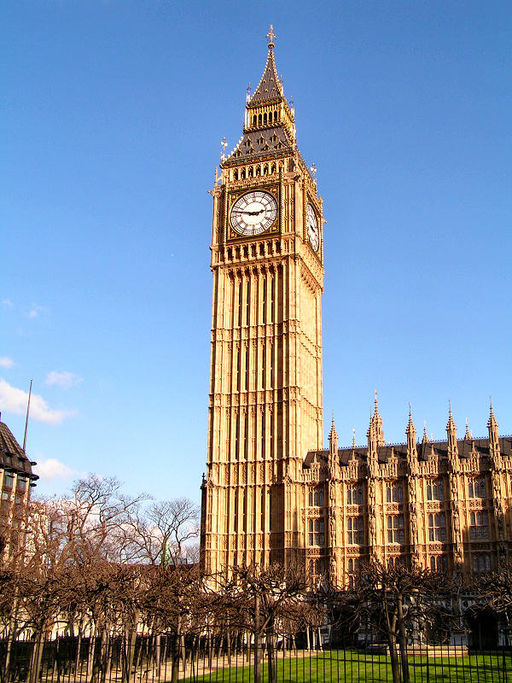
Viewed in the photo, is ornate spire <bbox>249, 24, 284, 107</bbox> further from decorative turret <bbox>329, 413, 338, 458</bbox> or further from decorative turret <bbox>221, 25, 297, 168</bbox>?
decorative turret <bbox>329, 413, 338, 458</bbox>

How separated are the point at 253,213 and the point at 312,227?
7.88 meters

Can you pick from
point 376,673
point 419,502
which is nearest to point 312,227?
point 419,502

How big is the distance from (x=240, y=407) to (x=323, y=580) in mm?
18295

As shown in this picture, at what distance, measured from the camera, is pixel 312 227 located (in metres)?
85.1

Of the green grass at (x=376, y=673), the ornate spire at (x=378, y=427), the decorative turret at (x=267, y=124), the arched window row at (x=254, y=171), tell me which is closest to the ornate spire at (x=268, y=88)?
the decorative turret at (x=267, y=124)

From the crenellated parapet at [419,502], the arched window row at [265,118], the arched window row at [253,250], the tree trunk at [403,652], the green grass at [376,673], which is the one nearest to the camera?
the tree trunk at [403,652]

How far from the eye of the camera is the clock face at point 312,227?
83331 millimetres

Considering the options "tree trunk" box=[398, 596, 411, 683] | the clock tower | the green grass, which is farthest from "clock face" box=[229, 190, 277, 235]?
"tree trunk" box=[398, 596, 411, 683]

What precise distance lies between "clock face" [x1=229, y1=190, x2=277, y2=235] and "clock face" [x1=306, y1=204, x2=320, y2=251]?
4.82 meters

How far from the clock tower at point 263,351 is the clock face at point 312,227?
4.4 inches

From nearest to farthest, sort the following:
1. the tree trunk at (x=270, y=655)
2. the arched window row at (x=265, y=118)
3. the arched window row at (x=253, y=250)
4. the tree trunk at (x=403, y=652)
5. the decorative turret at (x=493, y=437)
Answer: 1. the tree trunk at (x=403, y=652)
2. the tree trunk at (x=270, y=655)
3. the decorative turret at (x=493, y=437)
4. the arched window row at (x=253, y=250)
5. the arched window row at (x=265, y=118)

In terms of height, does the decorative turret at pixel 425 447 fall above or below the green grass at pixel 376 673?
above

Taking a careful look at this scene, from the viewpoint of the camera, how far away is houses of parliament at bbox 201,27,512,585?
215 ft

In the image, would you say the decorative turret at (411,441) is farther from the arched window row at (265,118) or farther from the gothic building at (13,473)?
the arched window row at (265,118)
